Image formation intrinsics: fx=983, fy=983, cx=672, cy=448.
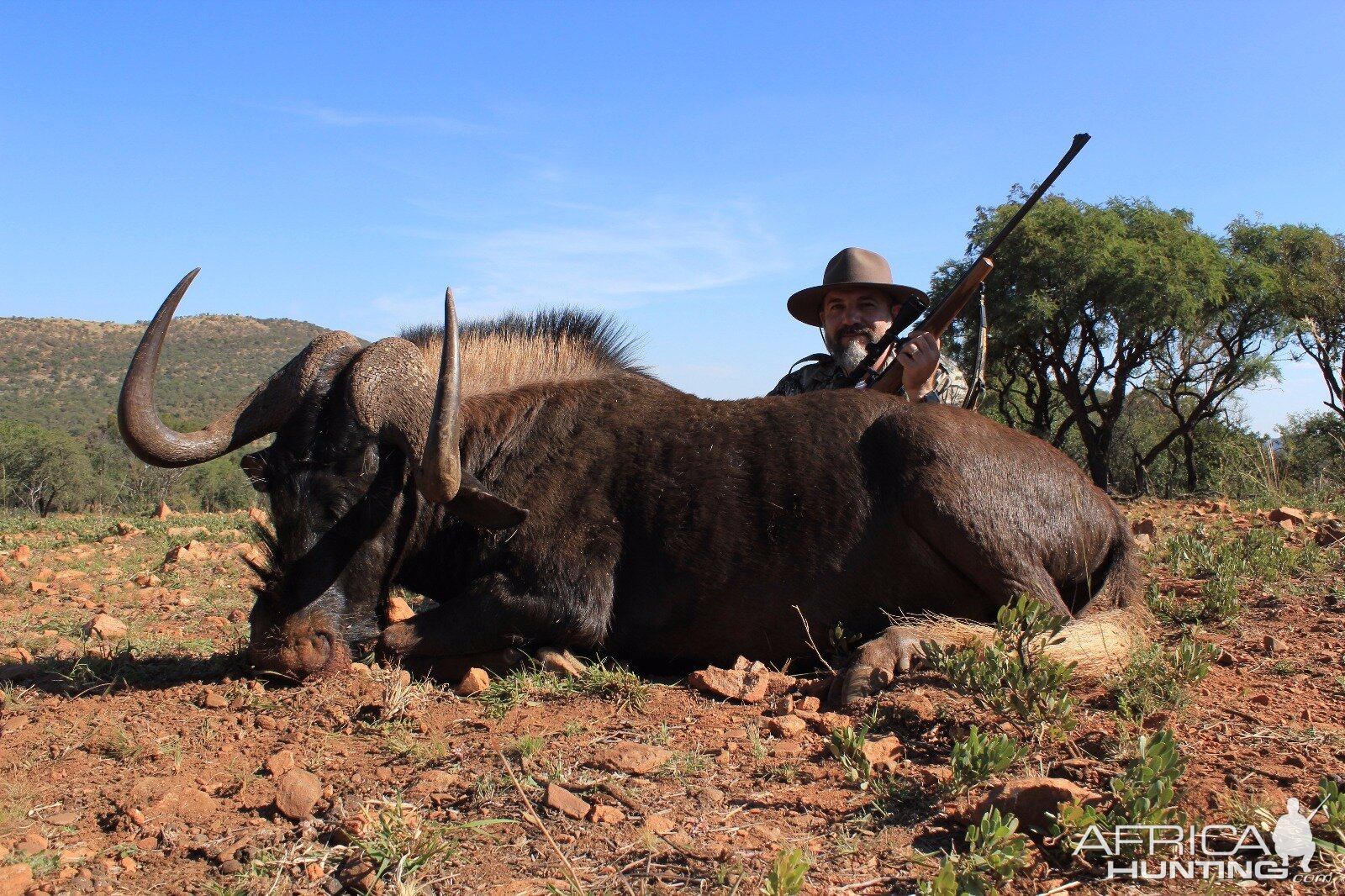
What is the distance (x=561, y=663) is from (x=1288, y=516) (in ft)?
17.8

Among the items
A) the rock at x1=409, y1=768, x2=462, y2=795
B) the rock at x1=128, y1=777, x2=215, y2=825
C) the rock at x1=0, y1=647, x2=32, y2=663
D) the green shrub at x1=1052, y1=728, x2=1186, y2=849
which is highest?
the green shrub at x1=1052, y1=728, x2=1186, y2=849

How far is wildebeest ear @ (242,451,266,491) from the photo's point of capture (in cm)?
415

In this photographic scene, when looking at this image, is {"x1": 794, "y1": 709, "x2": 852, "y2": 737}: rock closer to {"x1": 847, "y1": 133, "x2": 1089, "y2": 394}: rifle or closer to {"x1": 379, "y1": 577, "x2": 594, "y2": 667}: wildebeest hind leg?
{"x1": 379, "y1": 577, "x2": 594, "y2": 667}: wildebeest hind leg

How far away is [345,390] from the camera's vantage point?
422 cm

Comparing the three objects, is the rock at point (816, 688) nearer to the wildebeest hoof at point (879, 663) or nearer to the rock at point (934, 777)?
the wildebeest hoof at point (879, 663)

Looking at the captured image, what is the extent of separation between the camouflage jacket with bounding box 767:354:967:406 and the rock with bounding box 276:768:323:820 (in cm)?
422

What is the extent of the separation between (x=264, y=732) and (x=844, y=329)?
4745 mm

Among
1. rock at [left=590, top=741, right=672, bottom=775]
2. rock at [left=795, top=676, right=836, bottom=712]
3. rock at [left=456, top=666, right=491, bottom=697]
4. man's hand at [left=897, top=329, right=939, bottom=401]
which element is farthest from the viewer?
man's hand at [left=897, top=329, right=939, bottom=401]

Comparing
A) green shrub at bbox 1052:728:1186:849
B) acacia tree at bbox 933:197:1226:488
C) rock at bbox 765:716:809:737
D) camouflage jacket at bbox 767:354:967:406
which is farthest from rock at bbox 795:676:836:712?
acacia tree at bbox 933:197:1226:488

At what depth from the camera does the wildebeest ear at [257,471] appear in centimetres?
415

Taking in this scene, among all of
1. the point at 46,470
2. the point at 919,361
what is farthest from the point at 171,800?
the point at 46,470

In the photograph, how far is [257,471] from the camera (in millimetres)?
4172

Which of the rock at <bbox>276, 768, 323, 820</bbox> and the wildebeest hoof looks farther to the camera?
the wildebeest hoof

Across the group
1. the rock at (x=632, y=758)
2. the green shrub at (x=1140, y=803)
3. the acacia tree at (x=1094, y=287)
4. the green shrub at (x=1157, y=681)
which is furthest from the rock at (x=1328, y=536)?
the acacia tree at (x=1094, y=287)
